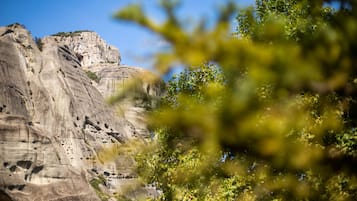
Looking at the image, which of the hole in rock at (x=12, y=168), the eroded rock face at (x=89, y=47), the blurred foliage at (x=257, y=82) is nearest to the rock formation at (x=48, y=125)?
the hole in rock at (x=12, y=168)

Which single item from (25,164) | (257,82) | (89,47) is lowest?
(257,82)

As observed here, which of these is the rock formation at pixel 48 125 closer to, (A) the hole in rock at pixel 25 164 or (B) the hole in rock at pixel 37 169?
(B) the hole in rock at pixel 37 169

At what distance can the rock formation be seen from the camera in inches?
2630

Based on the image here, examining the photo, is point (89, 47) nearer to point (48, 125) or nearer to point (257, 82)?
point (48, 125)

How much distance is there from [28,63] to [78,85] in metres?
13.2

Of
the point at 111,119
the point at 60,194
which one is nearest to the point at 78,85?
the point at 111,119

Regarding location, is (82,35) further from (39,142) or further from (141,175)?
(141,175)

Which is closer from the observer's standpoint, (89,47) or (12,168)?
(12,168)

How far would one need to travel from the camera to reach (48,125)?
83.2m

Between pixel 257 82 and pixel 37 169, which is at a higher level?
pixel 37 169

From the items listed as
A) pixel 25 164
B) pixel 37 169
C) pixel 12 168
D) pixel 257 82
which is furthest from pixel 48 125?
pixel 257 82

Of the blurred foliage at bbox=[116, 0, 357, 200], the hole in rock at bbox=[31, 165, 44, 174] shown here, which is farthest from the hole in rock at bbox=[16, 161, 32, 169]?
the blurred foliage at bbox=[116, 0, 357, 200]

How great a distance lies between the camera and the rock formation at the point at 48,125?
66.8m

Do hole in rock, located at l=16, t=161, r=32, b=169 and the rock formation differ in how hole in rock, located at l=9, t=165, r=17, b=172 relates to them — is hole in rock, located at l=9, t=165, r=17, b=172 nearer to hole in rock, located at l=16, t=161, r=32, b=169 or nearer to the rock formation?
the rock formation
